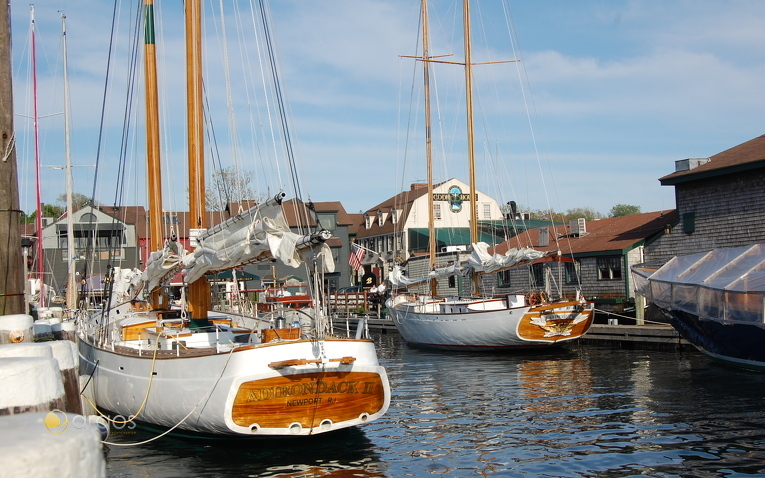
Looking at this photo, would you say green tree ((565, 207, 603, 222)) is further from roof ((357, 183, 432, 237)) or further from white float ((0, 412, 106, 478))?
white float ((0, 412, 106, 478))

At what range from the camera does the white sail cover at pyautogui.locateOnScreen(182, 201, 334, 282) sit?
40.6 feet

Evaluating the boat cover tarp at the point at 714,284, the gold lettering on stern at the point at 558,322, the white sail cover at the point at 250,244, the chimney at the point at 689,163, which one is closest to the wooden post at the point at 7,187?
the white sail cover at the point at 250,244

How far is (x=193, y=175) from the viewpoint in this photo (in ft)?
56.0

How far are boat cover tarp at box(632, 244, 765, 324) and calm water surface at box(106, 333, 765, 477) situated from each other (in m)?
1.86

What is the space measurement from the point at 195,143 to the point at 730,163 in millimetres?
24050

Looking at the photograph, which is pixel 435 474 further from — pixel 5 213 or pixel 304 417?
pixel 5 213

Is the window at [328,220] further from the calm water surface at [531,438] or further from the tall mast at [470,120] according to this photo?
the calm water surface at [531,438]

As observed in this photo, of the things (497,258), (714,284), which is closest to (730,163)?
(497,258)

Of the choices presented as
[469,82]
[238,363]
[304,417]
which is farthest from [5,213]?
[469,82]

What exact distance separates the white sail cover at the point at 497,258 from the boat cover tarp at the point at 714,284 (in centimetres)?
445

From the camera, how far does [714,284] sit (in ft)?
71.7

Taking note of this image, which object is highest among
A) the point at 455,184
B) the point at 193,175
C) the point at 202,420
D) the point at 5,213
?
the point at 455,184

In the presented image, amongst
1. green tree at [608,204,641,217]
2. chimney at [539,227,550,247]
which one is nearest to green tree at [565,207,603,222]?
green tree at [608,204,641,217]

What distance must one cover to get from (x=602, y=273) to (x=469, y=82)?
11.9m
